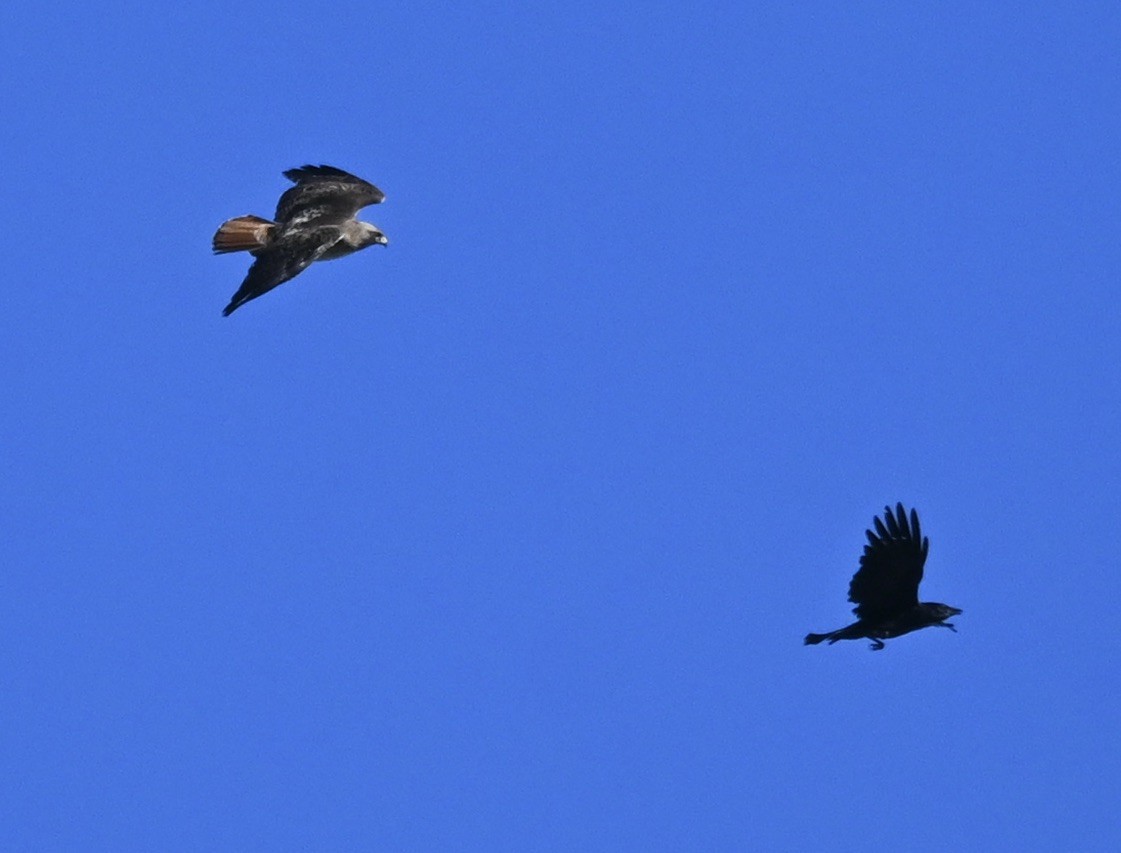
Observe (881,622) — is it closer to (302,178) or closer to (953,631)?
(953,631)

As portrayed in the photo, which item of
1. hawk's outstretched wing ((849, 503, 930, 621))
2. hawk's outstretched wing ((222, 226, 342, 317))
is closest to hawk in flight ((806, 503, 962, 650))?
hawk's outstretched wing ((849, 503, 930, 621))

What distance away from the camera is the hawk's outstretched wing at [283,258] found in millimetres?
21953

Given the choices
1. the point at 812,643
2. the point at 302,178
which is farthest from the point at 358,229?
the point at 812,643

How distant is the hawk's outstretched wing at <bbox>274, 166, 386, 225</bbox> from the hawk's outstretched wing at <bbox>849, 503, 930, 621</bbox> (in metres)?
8.20

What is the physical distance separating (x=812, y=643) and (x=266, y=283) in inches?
289

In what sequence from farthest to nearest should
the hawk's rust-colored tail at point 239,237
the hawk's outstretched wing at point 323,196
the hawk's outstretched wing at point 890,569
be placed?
the hawk's outstretched wing at point 323,196
the hawk's rust-colored tail at point 239,237
the hawk's outstretched wing at point 890,569

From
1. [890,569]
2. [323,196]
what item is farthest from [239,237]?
[890,569]

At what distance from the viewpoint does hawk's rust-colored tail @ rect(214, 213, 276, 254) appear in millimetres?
23359

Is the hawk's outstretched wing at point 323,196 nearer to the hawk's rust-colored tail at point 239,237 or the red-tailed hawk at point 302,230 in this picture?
the red-tailed hawk at point 302,230

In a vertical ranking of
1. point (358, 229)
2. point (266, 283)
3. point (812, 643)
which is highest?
point (358, 229)

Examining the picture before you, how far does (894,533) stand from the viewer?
20.9 meters

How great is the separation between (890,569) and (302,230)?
8.31 meters

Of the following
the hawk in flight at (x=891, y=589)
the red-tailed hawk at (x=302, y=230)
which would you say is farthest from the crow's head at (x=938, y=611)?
the red-tailed hawk at (x=302, y=230)

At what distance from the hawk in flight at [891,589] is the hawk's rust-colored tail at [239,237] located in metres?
8.03
